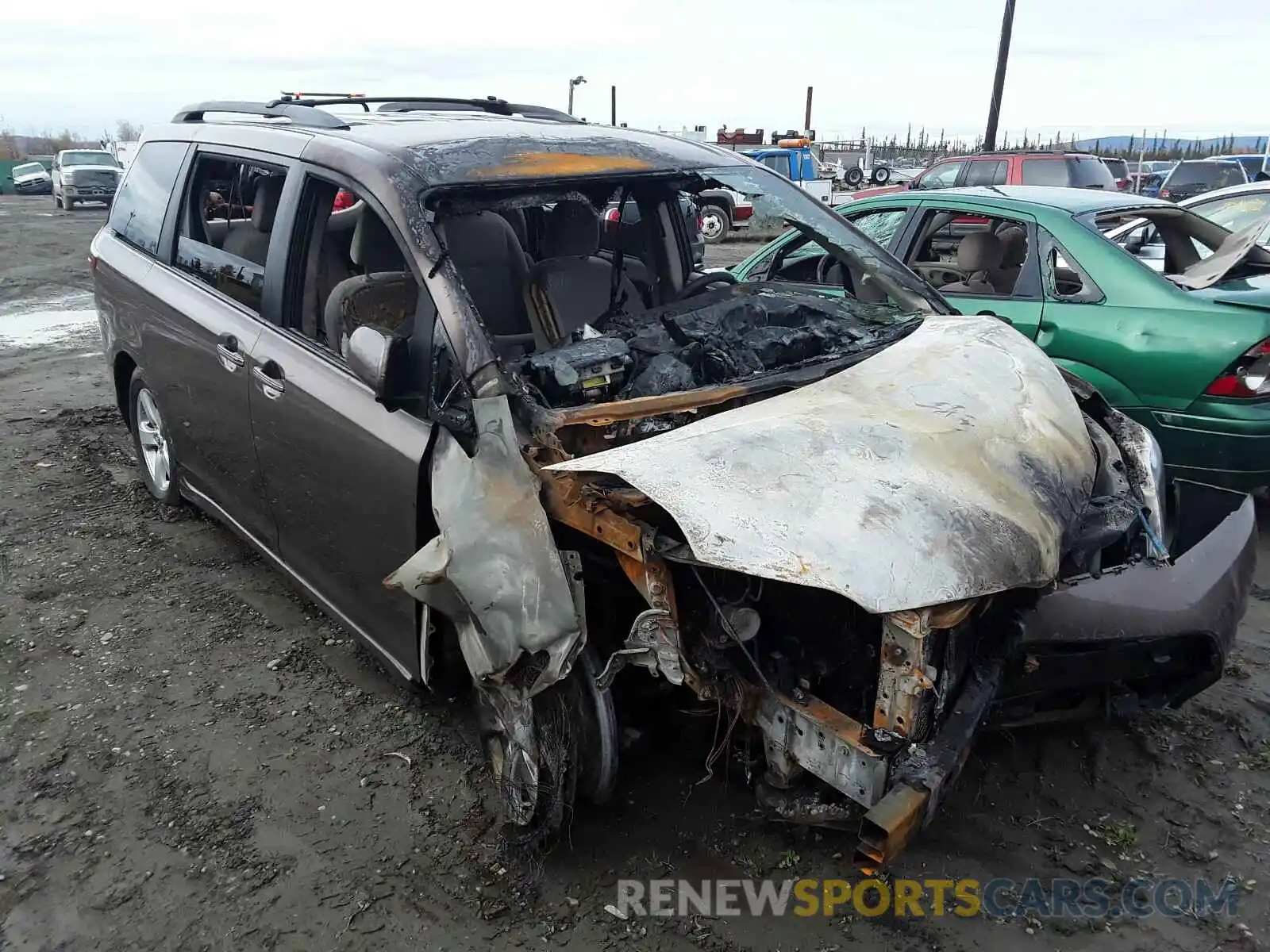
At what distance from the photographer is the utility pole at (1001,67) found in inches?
806

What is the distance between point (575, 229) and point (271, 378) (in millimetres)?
1373

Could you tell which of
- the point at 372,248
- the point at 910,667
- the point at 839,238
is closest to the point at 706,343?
the point at 839,238

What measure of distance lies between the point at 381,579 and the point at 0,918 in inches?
48.2

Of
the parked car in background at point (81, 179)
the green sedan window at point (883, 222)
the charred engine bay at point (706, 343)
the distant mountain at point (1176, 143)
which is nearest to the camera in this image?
the charred engine bay at point (706, 343)

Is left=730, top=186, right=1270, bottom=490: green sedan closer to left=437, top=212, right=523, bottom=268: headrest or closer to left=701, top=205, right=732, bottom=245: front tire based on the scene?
left=437, top=212, right=523, bottom=268: headrest

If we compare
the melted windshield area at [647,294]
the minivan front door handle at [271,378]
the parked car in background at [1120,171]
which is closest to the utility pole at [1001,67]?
the parked car in background at [1120,171]

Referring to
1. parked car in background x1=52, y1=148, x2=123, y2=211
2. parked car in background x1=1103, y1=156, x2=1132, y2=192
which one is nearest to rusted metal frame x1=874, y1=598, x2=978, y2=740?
parked car in background x1=1103, y1=156, x2=1132, y2=192

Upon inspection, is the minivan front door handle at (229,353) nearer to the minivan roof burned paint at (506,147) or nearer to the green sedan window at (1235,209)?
the minivan roof burned paint at (506,147)

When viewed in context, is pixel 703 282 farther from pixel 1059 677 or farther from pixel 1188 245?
pixel 1188 245

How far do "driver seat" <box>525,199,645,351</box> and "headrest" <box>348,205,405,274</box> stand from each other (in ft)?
1.80

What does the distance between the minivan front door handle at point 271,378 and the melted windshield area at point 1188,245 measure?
3.85 m

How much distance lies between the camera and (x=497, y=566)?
212 centimetres

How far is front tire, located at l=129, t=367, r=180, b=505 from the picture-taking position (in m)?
4.14

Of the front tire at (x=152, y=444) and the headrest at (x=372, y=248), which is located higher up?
the headrest at (x=372, y=248)
